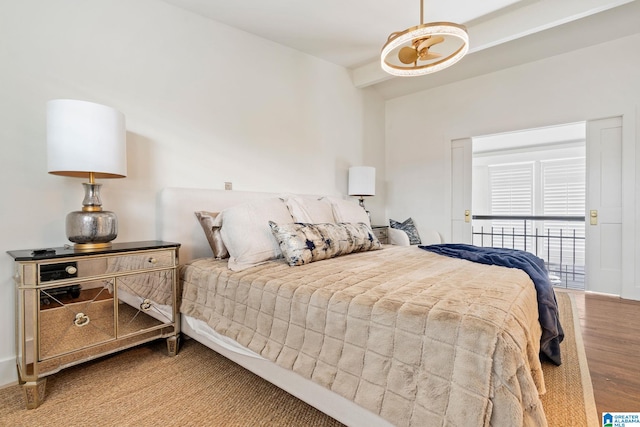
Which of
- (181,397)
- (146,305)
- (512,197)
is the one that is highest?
(512,197)

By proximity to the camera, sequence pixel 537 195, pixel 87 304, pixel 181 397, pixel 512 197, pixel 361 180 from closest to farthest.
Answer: pixel 181 397 < pixel 87 304 < pixel 361 180 < pixel 537 195 < pixel 512 197

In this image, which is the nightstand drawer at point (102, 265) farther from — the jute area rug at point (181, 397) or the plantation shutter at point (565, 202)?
the plantation shutter at point (565, 202)

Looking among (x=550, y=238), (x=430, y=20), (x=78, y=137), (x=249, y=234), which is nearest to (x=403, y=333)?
(x=249, y=234)

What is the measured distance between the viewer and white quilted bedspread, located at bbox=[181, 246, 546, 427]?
87cm

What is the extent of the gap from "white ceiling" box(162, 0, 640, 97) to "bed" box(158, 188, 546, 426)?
7.41 ft

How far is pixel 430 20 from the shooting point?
2885mm

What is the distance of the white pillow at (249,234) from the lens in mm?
1989

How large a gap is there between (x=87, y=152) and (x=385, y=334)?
1898 mm

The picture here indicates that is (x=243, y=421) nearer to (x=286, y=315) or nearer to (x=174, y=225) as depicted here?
(x=286, y=315)

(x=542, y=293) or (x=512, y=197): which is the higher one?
(x=512, y=197)

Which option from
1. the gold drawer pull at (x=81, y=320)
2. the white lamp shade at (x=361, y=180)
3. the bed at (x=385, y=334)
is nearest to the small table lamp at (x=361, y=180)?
the white lamp shade at (x=361, y=180)

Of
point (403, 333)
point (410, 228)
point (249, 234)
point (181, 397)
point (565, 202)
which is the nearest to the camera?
point (403, 333)

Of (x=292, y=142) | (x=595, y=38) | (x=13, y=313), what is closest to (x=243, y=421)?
(x=13, y=313)

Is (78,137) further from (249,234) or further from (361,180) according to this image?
(361,180)
